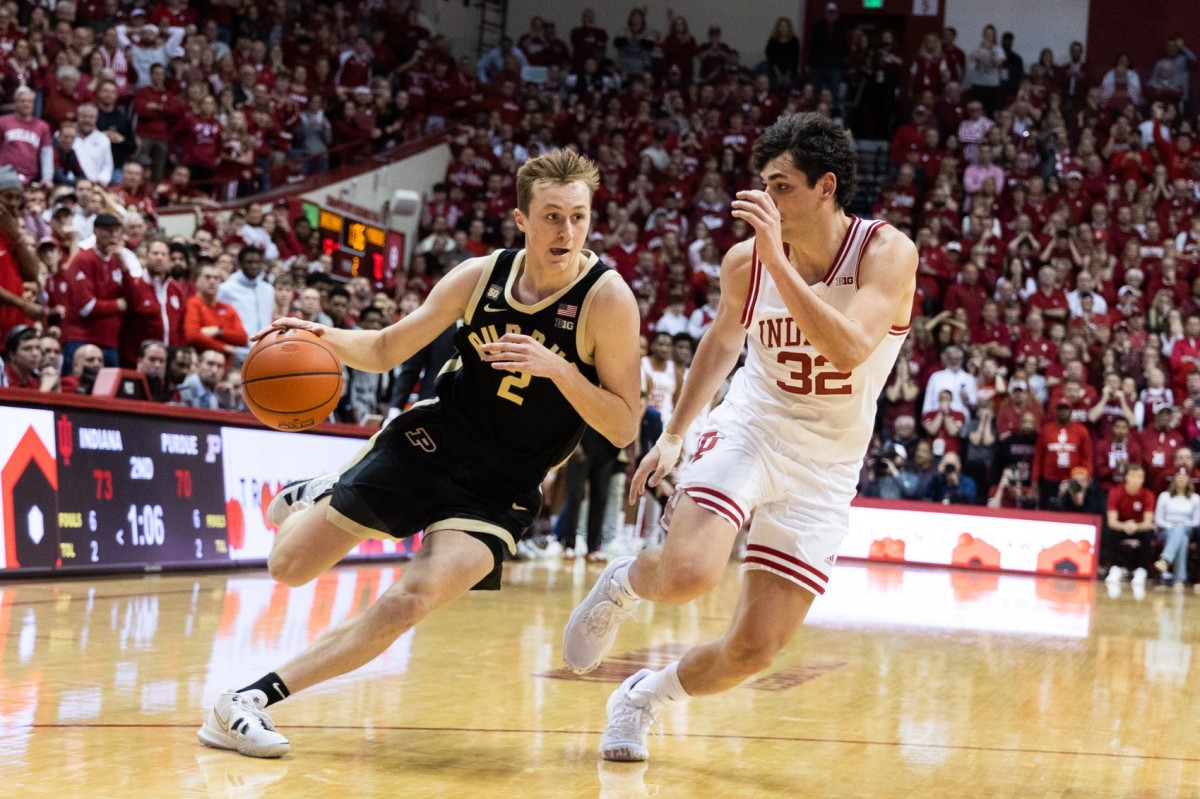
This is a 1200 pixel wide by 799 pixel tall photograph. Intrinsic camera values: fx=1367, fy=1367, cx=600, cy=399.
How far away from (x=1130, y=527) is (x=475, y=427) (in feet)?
44.0

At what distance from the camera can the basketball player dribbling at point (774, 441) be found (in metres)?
4.35

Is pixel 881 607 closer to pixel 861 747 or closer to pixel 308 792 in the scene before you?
pixel 861 747

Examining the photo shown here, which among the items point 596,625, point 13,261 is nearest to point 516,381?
point 596,625

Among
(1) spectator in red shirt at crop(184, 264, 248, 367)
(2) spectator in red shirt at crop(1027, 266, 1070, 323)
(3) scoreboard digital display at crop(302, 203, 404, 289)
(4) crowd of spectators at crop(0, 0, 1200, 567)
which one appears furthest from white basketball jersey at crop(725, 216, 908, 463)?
(2) spectator in red shirt at crop(1027, 266, 1070, 323)

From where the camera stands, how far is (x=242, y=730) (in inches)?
165

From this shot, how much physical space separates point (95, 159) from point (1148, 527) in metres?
12.5

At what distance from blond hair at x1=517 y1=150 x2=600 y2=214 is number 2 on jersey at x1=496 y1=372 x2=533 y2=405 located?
0.56 meters

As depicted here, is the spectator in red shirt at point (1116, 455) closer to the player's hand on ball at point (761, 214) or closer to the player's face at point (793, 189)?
the player's face at point (793, 189)

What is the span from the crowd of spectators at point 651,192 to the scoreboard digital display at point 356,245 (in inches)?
17.7

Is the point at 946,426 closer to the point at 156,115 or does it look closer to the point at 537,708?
the point at 156,115

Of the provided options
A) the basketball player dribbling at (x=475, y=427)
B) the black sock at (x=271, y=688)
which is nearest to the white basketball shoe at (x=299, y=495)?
the basketball player dribbling at (x=475, y=427)

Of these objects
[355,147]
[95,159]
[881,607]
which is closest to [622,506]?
[881,607]

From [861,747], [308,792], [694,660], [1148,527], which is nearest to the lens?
[308,792]

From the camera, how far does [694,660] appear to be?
14.9 feet
